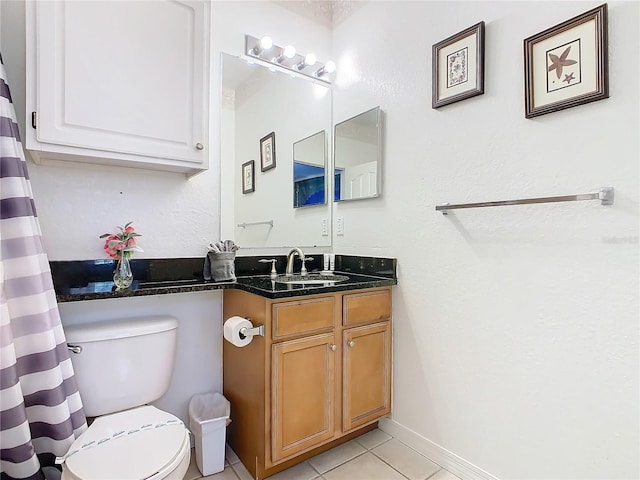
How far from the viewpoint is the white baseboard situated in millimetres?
1586

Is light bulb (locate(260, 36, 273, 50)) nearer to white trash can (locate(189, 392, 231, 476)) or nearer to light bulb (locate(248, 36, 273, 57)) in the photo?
light bulb (locate(248, 36, 273, 57))

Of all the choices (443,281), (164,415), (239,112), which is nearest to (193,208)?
(239,112)

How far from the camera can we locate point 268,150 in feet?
7.11

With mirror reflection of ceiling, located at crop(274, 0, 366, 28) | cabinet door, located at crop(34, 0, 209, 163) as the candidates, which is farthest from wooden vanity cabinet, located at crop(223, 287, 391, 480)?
mirror reflection of ceiling, located at crop(274, 0, 366, 28)

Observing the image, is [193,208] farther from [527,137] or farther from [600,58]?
[600,58]

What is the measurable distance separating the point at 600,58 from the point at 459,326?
3.75 feet

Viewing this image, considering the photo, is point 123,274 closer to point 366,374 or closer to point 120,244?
point 120,244

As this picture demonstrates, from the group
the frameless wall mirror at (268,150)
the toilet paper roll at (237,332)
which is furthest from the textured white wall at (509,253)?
the toilet paper roll at (237,332)

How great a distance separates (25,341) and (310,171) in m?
1.67

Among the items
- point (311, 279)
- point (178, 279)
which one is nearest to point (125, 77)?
point (178, 279)

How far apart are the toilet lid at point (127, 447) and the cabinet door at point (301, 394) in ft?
1.40

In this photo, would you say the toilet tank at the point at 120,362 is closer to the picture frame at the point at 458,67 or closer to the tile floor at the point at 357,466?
the tile floor at the point at 357,466

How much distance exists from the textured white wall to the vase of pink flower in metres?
1.27

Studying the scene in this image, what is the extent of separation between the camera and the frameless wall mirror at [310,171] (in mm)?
2307
